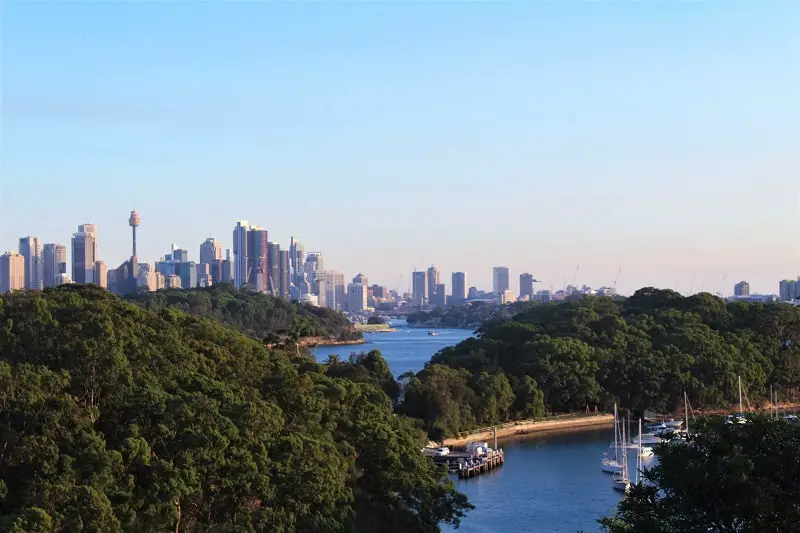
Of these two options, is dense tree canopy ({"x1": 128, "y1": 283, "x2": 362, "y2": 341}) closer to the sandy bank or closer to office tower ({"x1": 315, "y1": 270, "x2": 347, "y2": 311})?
the sandy bank

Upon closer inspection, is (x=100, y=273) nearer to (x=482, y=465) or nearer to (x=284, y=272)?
(x=284, y=272)

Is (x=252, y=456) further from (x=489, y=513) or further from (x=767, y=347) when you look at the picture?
(x=767, y=347)

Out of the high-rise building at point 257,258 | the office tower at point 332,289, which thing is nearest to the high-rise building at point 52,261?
the high-rise building at point 257,258

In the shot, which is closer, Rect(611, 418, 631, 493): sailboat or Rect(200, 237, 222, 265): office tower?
Rect(611, 418, 631, 493): sailboat

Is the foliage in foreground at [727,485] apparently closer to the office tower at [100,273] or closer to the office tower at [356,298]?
the office tower at [100,273]

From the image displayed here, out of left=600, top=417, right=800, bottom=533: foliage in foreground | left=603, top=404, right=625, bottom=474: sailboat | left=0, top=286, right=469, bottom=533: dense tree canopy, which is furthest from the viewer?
left=603, top=404, right=625, bottom=474: sailboat

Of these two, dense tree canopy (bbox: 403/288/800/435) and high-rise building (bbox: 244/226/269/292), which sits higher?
high-rise building (bbox: 244/226/269/292)

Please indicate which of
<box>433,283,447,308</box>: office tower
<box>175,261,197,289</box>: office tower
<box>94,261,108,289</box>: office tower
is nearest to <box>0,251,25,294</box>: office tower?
<box>94,261,108,289</box>: office tower
